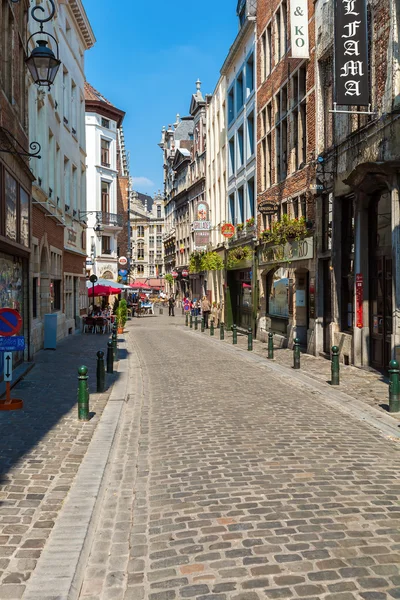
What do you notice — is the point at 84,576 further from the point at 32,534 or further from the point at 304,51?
the point at 304,51

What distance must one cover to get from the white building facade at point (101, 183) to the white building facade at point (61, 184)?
17266 millimetres

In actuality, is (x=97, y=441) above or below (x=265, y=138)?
below

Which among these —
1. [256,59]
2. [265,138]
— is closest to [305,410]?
[265,138]

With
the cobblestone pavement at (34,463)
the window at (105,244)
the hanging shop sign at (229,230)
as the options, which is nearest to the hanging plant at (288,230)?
the hanging shop sign at (229,230)

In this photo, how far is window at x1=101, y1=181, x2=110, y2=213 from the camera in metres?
50.3

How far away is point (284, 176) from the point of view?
21.9 metres

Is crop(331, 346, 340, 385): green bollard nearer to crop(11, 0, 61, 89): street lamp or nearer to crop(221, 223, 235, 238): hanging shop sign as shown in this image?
crop(11, 0, 61, 89): street lamp

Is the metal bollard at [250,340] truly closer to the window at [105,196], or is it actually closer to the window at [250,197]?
the window at [250,197]

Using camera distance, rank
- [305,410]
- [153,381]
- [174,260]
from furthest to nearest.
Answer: [174,260] < [153,381] < [305,410]

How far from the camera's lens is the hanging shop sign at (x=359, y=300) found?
14696mm

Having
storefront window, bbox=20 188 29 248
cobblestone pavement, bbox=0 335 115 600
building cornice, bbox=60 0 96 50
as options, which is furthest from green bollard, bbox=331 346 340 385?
building cornice, bbox=60 0 96 50

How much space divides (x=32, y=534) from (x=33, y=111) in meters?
16.4

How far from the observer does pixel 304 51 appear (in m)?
18.5

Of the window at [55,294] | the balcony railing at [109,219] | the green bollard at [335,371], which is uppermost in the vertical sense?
the balcony railing at [109,219]
